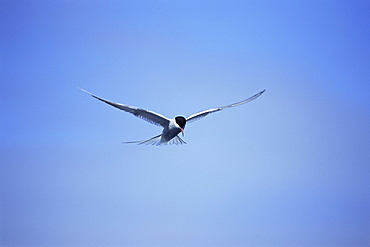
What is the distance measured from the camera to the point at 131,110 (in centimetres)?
838

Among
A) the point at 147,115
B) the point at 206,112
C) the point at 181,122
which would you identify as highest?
the point at 206,112

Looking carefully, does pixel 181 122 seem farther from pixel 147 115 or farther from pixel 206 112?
pixel 206 112

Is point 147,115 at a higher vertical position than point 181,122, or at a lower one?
higher

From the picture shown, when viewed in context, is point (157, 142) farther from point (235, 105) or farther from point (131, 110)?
point (235, 105)

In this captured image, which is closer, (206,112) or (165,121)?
(165,121)

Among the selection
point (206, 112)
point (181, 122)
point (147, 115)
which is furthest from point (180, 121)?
point (206, 112)

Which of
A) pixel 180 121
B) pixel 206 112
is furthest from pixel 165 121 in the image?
pixel 206 112

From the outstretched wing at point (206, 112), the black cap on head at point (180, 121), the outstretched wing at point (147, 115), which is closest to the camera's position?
the outstretched wing at point (147, 115)

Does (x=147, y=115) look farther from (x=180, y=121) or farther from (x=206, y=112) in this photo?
(x=206, y=112)

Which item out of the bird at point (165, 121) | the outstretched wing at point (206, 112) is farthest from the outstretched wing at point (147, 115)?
the outstretched wing at point (206, 112)

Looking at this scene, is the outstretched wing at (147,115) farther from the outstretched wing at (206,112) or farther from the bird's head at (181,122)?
the outstretched wing at (206,112)

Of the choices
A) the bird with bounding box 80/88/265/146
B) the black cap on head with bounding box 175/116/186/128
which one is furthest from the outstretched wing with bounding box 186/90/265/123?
the black cap on head with bounding box 175/116/186/128

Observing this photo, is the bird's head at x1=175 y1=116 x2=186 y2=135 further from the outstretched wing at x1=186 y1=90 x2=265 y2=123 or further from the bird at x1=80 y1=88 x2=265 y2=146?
the outstretched wing at x1=186 y1=90 x2=265 y2=123

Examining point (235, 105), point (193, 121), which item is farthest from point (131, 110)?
point (235, 105)
